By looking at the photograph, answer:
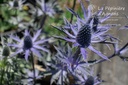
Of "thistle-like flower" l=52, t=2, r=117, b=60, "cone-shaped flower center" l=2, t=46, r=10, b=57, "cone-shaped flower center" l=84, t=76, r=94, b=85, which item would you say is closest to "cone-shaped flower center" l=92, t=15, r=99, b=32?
"thistle-like flower" l=52, t=2, r=117, b=60

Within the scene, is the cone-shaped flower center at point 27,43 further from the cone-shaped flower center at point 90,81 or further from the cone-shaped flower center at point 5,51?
the cone-shaped flower center at point 90,81

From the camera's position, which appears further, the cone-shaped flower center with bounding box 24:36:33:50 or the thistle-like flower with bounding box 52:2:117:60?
the cone-shaped flower center with bounding box 24:36:33:50

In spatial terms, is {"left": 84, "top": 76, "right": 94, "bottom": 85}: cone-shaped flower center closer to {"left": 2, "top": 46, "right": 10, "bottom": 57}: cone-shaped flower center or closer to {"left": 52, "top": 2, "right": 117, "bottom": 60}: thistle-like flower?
{"left": 52, "top": 2, "right": 117, "bottom": 60}: thistle-like flower

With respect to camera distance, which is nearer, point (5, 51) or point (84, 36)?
point (84, 36)

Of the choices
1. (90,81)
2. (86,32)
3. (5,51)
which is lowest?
(90,81)

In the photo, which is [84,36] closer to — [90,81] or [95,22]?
[95,22]

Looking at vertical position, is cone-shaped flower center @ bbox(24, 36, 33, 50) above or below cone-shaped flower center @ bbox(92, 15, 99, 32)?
below

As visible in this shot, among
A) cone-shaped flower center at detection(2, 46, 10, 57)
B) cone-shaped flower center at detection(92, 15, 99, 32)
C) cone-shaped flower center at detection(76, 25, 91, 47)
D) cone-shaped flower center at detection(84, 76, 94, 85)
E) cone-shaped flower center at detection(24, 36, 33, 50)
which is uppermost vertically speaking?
cone-shaped flower center at detection(92, 15, 99, 32)

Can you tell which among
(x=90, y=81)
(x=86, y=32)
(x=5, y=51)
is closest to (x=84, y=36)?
(x=86, y=32)
